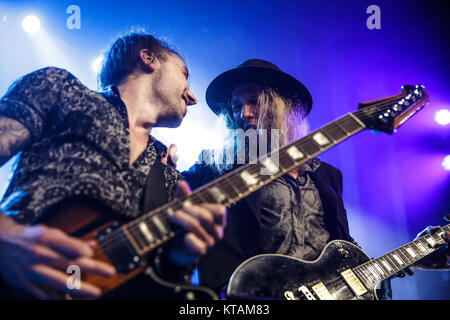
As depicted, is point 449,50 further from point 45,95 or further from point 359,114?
point 45,95

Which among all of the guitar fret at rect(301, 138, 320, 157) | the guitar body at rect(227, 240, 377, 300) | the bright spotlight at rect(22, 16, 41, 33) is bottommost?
the guitar body at rect(227, 240, 377, 300)

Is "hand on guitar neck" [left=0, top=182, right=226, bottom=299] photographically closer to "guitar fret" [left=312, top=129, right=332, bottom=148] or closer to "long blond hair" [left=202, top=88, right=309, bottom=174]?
"guitar fret" [left=312, top=129, right=332, bottom=148]

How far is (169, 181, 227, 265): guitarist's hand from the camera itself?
1.28 m

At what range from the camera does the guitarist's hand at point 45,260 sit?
107 centimetres

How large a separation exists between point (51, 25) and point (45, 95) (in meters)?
4.56

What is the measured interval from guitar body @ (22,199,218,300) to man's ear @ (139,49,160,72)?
1.64 metres

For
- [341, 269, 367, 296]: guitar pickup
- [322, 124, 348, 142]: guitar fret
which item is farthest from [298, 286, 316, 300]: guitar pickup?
[322, 124, 348, 142]: guitar fret

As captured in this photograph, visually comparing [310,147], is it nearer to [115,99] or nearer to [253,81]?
[115,99]

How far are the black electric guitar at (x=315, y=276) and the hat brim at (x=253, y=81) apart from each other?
239 centimetres

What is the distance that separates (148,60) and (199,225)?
6.88 ft

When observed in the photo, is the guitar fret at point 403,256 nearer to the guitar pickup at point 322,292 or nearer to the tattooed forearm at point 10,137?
the guitar pickup at point 322,292

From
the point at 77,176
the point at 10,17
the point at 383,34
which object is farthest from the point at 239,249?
the point at 10,17

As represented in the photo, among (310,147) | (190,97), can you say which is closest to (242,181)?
(310,147)

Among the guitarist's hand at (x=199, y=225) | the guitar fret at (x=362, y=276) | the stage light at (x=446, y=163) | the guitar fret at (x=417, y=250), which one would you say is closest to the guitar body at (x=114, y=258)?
the guitarist's hand at (x=199, y=225)
